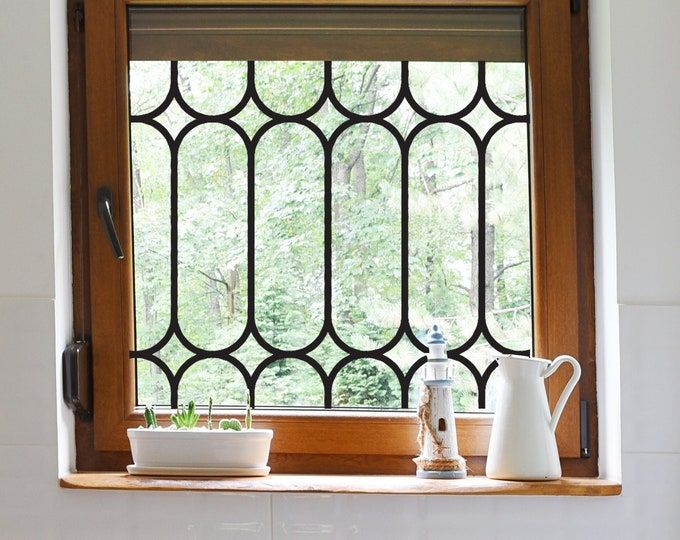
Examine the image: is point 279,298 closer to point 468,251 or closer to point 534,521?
point 468,251

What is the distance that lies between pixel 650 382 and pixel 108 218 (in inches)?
39.1

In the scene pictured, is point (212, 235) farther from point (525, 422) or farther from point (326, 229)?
point (525, 422)

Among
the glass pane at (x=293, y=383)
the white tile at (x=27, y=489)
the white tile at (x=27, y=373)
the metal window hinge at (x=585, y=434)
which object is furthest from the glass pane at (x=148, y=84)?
the metal window hinge at (x=585, y=434)

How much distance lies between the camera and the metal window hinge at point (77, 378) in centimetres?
179

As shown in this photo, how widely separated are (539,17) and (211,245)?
74cm

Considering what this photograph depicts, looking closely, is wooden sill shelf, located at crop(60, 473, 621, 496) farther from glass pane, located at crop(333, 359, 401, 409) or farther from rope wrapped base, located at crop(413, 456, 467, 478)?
glass pane, located at crop(333, 359, 401, 409)

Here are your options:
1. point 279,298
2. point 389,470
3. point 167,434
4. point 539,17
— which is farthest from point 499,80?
point 167,434

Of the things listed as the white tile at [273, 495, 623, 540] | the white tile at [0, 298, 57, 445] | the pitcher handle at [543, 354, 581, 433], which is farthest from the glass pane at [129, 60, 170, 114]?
the pitcher handle at [543, 354, 581, 433]

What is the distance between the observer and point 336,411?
1.85 m

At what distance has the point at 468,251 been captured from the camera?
1.86 meters

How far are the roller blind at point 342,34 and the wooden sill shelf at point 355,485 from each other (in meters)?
0.76

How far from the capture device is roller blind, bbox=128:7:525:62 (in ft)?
6.09

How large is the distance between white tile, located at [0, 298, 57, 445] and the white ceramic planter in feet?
0.50

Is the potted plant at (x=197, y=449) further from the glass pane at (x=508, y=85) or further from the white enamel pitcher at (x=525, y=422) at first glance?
the glass pane at (x=508, y=85)
